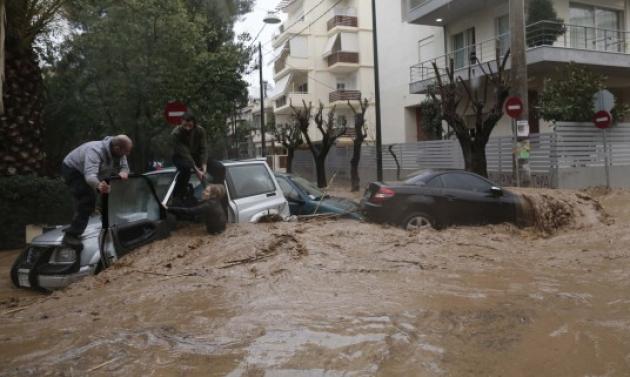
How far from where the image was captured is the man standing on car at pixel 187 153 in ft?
24.3

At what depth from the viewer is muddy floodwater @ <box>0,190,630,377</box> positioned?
3.78 m

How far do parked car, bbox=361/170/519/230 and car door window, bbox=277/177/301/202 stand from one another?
1.17m

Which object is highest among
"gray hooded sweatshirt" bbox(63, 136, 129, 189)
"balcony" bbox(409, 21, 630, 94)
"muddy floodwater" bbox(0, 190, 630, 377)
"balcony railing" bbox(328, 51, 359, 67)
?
"balcony railing" bbox(328, 51, 359, 67)

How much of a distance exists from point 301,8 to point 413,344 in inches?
1866

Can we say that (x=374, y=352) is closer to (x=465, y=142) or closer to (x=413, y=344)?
(x=413, y=344)

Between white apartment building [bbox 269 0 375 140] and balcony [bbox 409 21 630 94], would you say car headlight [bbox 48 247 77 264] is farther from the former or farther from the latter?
white apartment building [bbox 269 0 375 140]

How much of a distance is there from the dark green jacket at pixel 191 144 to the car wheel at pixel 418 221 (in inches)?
137

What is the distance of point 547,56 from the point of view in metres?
18.6

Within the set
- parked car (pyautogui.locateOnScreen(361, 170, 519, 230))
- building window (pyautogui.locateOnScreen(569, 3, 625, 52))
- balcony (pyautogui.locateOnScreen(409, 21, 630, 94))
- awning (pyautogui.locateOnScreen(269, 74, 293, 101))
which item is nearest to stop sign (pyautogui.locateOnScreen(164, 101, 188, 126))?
parked car (pyautogui.locateOnScreen(361, 170, 519, 230))

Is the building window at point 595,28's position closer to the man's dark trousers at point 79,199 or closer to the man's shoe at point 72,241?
the man's dark trousers at point 79,199

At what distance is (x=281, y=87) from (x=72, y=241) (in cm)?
4302

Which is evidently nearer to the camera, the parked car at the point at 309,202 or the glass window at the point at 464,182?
the parked car at the point at 309,202

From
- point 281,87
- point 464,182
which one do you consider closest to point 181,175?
point 464,182

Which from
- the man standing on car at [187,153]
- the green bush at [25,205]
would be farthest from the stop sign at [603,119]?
the green bush at [25,205]
